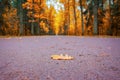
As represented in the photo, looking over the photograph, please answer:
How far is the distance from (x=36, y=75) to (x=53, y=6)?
44.6m

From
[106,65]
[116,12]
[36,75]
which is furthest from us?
[116,12]

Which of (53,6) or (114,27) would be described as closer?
(114,27)

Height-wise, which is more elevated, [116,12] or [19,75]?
[116,12]

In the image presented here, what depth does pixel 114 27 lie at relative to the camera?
30.1m

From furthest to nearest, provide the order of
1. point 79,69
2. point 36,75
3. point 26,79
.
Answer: point 79,69
point 36,75
point 26,79

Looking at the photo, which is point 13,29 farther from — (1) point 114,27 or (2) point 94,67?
(2) point 94,67

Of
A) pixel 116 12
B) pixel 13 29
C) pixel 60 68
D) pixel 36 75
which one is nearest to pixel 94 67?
pixel 60 68

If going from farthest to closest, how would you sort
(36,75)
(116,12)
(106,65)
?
(116,12) < (106,65) < (36,75)

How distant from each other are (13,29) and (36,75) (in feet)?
131

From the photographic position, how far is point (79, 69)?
4.06m

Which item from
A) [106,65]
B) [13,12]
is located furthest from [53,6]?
[106,65]

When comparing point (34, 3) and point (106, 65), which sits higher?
point (34, 3)

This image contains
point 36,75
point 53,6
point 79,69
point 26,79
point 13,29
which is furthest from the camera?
point 53,6

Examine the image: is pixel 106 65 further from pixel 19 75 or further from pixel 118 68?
pixel 19 75
